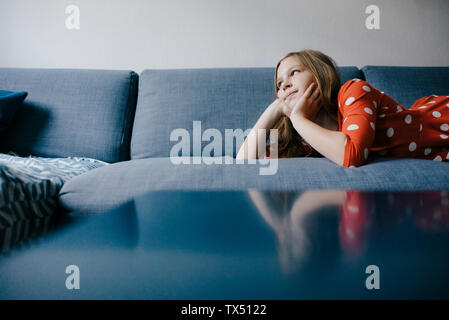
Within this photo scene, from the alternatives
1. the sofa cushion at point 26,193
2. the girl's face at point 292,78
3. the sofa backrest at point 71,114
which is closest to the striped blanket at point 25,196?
the sofa cushion at point 26,193

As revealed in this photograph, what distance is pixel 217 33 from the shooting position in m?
1.72

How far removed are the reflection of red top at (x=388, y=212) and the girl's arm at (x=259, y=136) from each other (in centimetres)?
65

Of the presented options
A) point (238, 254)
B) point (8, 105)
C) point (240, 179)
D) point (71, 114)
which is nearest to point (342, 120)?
point (240, 179)

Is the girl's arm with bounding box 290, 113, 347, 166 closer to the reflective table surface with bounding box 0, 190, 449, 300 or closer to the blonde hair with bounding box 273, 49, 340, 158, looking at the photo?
the blonde hair with bounding box 273, 49, 340, 158

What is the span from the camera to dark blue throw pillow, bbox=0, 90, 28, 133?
1.18m

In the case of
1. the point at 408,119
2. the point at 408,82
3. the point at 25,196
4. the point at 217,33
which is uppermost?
the point at 217,33

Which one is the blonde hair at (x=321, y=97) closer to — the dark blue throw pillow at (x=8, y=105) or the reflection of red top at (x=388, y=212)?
the reflection of red top at (x=388, y=212)

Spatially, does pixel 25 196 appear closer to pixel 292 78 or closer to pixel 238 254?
pixel 238 254

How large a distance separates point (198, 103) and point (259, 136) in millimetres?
362

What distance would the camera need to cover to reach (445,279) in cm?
22

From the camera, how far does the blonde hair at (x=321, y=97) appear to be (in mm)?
1126
